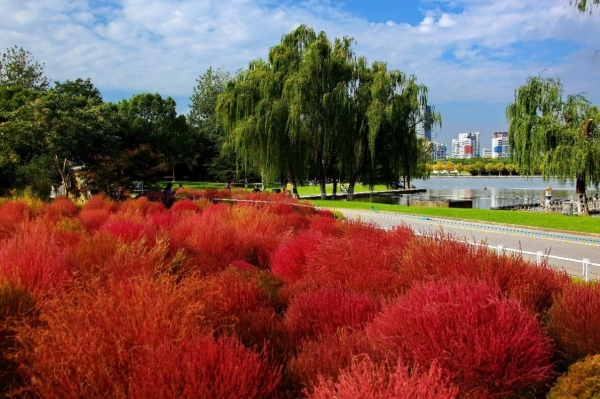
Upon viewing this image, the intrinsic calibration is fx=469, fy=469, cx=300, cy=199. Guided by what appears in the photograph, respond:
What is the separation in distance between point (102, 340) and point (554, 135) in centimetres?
2813

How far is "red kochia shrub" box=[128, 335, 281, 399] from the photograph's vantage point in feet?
8.54

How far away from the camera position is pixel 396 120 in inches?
1213

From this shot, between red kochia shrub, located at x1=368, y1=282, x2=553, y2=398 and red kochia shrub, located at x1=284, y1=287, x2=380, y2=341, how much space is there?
449mm

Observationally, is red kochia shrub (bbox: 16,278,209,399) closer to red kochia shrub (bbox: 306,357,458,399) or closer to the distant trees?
red kochia shrub (bbox: 306,357,458,399)

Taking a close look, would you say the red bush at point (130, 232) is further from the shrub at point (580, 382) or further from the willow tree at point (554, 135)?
the willow tree at point (554, 135)

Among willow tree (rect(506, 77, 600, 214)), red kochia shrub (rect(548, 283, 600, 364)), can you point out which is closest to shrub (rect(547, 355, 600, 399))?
red kochia shrub (rect(548, 283, 600, 364))

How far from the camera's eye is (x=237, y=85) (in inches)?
1302

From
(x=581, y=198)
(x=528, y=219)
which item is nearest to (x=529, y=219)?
(x=528, y=219)

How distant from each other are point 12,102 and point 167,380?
136 feet

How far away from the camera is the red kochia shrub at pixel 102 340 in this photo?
2816 mm

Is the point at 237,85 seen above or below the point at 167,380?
above

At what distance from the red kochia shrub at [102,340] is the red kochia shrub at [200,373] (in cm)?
3

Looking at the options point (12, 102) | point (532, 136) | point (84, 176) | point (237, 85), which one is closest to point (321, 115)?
point (237, 85)

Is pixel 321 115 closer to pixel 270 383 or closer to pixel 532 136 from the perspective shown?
pixel 532 136
